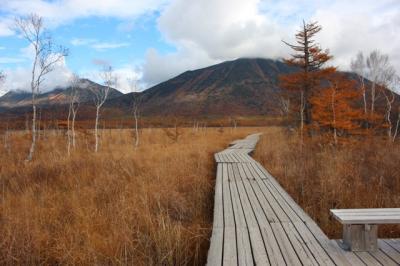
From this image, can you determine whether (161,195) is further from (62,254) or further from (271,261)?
(271,261)

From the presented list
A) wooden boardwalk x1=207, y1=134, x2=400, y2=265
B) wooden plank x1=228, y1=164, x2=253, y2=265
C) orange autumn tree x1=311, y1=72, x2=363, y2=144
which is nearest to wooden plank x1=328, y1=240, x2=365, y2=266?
wooden boardwalk x1=207, y1=134, x2=400, y2=265

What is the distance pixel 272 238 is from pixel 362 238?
1.00 meters

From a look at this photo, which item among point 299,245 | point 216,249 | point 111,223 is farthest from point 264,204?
point 111,223

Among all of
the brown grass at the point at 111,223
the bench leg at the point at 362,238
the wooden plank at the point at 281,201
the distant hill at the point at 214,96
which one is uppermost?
the distant hill at the point at 214,96

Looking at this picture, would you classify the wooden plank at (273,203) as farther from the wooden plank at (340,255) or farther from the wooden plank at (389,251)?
the wooden plank at (389,251)

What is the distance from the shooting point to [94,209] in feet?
18.9

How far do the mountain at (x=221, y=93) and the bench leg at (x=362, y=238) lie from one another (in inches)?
4398

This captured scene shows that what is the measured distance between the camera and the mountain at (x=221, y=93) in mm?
136250

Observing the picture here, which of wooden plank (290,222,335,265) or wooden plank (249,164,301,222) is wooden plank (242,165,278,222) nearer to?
wooden plank (249,164,301,222)

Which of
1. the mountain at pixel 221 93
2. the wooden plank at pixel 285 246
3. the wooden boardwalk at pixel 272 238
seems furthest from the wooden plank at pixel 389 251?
the mountain at pixel 221 93

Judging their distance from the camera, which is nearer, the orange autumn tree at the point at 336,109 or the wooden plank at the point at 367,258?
the wooden plank at the point at 367,258

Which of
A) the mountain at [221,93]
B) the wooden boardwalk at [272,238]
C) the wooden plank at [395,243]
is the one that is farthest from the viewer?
the mountain at [221,93]

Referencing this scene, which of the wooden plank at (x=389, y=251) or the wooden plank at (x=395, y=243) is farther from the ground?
the wooden plank at (x=395, y=243)

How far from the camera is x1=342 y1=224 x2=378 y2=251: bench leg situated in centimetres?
384
